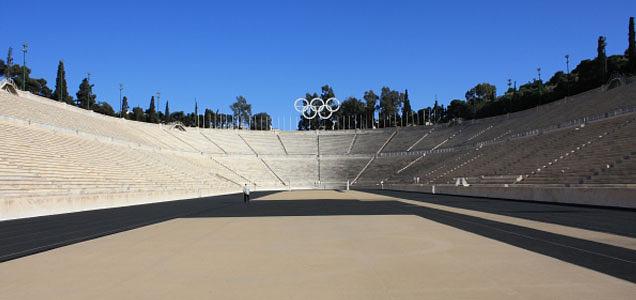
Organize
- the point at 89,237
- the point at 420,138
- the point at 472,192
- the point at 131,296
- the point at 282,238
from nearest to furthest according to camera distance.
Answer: the point at 131,296
the point at 282,238
the point at 89,237
the point at 472,192
the point at 420,138

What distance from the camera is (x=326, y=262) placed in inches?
352

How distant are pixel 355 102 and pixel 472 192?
4011 inches

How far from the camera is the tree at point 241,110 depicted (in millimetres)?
150625

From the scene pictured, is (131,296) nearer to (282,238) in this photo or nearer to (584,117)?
(282,238)

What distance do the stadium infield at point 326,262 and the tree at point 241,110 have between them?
13729 centimetres

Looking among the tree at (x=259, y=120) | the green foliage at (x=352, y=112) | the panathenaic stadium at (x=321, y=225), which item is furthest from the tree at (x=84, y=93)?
the green foliage at (x=352, y=112)

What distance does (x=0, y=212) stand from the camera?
65.8 feet

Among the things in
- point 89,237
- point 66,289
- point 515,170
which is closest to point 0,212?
point 89,237

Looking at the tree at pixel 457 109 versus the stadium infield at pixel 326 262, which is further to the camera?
the tree at pixel 457 109

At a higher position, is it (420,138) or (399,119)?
(399,119)

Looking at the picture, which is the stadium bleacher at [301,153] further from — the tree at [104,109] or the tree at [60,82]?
the tree at [104,109]

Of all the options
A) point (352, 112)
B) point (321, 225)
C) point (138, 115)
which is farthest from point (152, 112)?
point (321, 225)

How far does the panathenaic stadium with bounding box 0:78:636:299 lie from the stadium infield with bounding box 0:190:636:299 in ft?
0.15

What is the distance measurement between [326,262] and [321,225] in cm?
746
